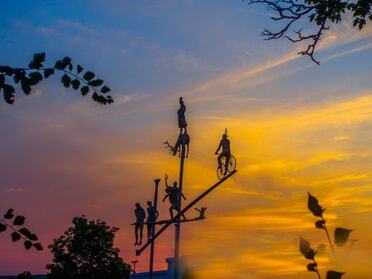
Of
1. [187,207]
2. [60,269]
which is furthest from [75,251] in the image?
[187,207]

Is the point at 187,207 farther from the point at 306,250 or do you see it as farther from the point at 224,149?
the point at 306,250

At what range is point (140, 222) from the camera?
24141 mm

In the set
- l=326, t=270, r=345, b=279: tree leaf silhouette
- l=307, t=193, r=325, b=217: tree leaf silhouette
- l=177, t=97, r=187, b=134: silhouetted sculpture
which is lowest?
l=326, t=270, r=345, b=279: tree leaf silhouette

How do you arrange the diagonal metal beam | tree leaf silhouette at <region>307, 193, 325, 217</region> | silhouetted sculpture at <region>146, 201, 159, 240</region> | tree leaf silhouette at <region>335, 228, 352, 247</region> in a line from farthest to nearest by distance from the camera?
1. silhouetted sculpture at <region>146, 201, 159, 240</region>
2. the diagonal metal beam
3. tree leaf silhouette at <region>307, 193, 325, 217</region>
4. tree leaf silhouette at <region>335, 228, 352, 247</region>

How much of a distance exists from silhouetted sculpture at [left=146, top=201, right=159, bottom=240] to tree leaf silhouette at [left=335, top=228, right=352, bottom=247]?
22.1 m

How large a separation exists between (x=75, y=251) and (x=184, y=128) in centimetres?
2499

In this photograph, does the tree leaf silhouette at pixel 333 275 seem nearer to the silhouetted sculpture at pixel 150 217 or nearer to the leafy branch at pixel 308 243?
the leafy branch at pixel 308 243

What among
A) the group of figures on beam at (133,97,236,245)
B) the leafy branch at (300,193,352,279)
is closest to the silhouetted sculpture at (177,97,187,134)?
the group of figures on beam at (133,97,236,245)

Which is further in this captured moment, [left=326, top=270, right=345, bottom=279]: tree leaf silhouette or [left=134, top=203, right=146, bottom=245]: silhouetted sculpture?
[left=134, top=203, right=146, bottom=245]: silhouetted sculpture

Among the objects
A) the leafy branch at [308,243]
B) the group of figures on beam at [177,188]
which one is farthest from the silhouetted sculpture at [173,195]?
the leafy branch at [308,243]

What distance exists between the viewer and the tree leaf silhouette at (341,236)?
1.29 meters

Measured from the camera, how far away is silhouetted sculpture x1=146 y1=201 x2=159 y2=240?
923 inches

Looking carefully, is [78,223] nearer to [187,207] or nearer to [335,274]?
[187,207]

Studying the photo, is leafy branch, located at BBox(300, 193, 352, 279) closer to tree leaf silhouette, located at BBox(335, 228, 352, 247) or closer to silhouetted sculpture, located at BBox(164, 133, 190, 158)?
tree leaf silhouette, located at BBox(335, 228, 352, 247)
